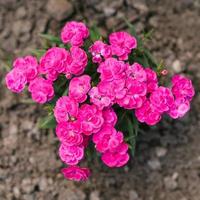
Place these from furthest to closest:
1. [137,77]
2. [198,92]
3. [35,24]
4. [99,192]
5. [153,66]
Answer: [35,24], [198,92], [99,192], [153,66], [137,77]

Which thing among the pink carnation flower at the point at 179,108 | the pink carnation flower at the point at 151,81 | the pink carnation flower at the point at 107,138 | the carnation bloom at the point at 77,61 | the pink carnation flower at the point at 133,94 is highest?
the carnation bloom at the point at 77,61

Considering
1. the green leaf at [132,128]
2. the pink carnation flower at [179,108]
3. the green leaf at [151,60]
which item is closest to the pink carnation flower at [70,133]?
the green leaf at [132,128]

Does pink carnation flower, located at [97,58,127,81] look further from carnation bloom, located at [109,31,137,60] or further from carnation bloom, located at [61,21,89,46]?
carnation bloom, located at [61,21,89,46]

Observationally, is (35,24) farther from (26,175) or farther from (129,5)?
(26,175)

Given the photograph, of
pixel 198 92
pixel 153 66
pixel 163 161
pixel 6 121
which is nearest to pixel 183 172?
pixel 163 161

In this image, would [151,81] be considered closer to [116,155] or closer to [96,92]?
[96,92]

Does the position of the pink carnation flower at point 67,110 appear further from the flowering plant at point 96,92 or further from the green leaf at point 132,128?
the green leaf at point 132,128

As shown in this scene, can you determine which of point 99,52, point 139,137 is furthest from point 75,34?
point 139,137
